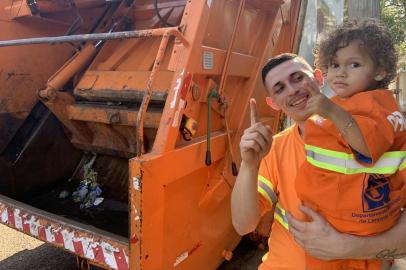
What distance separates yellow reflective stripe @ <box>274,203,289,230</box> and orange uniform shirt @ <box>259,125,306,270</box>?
0.02 m

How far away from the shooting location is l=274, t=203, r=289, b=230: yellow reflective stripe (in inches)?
56.1

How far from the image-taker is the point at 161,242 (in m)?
1.87

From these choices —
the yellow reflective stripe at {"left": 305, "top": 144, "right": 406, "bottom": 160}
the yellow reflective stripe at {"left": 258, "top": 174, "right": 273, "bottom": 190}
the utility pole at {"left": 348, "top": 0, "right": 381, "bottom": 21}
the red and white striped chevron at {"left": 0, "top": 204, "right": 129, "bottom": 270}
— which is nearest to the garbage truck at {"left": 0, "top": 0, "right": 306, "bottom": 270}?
the red and white striped chevron at {"left": 0, "top": 204, "right": 129, "bottom": 270}

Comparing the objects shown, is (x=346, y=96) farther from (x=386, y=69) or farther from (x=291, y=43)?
(x=291, y=43)

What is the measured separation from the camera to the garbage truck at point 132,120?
1896 mm

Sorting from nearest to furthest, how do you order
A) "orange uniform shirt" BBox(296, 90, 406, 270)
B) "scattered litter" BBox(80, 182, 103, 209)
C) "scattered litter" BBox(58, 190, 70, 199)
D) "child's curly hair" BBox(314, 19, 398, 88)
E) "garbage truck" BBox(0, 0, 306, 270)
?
"orange uniform shirt" BBox(296, 90, 406, 270)
"child's curly hair" BBox(314, 19, 398, 88)
"garbage truck" BBox(0, 0, 306, 270)
"scattered litter" BBox(80, 182, 103, 209)
"scattered litter" BBox(58, 190, 70, 199)

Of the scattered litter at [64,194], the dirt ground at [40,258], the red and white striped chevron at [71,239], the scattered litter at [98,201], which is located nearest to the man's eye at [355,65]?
the red and white striped chevron at [71,239]

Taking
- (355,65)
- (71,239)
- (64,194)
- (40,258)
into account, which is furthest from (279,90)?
(40,258)

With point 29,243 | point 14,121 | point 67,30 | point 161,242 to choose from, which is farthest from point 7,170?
point 161,242

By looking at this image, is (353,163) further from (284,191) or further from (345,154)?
(284,191)

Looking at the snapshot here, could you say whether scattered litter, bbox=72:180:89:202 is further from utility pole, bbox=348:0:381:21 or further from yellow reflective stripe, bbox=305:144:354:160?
utility pole, bbox=348:0:381:21

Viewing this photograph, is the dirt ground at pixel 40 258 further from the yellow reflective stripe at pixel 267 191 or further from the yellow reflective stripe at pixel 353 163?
the yellow reflective stripe at pixel 353 163

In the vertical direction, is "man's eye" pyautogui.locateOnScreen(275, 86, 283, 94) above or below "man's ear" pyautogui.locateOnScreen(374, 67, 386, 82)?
below

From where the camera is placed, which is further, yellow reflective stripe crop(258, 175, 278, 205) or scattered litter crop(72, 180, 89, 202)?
scattered litter crop(72, 180, 89, 202)
